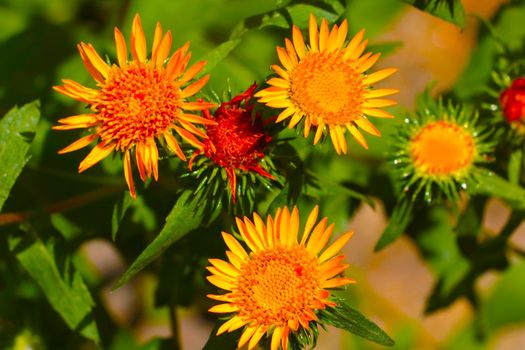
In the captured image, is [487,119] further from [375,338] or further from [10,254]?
[10,254]

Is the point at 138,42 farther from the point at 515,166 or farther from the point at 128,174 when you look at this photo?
the point at 515,166

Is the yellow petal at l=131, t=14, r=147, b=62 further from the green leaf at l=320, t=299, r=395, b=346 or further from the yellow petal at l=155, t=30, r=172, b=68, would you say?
the green leaf at l=320, t=299, r=395, b=346

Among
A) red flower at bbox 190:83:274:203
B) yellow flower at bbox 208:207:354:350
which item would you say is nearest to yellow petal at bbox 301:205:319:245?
yellow flower at bbox 208:207:354:350

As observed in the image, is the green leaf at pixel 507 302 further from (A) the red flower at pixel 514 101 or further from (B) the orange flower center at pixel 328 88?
(B) the orange flower center at pixel 328 88

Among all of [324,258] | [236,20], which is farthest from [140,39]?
[236,20]

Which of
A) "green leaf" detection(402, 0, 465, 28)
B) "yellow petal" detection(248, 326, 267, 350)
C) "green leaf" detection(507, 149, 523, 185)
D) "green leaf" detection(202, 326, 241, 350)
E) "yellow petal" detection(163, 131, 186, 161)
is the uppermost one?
"green leaf" detection(402, 0, 465, 28)

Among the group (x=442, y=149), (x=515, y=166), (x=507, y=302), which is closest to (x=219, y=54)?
(x=442, y=149)
